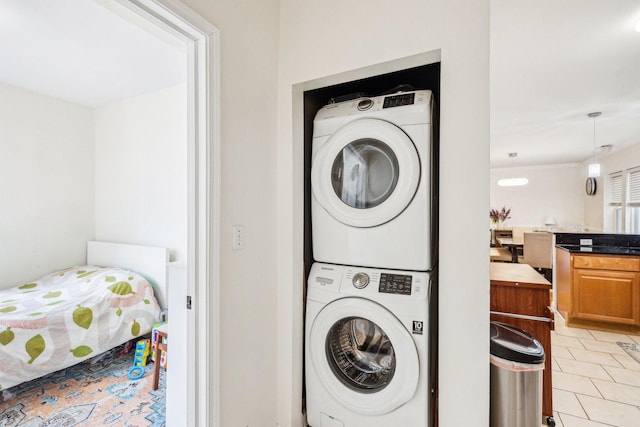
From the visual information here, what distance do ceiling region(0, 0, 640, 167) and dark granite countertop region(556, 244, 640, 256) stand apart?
144cm

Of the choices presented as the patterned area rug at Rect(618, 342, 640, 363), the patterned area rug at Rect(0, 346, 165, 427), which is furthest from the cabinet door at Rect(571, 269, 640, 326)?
the patterned area rug at Rect(0, 346, 165, 427)

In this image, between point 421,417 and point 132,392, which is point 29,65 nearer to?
point 132,392

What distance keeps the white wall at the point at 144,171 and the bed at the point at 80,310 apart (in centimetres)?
19

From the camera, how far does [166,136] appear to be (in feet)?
9.56

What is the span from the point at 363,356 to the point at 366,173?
38.8 inches

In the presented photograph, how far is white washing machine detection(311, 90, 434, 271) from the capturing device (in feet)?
4.46

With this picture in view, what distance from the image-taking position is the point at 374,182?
1.52m

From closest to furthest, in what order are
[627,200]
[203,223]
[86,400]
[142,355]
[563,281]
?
[203,223], [86,400], [142,355], [563,281], [627,200]

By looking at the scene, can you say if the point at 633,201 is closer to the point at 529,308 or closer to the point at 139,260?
the point at 529,308

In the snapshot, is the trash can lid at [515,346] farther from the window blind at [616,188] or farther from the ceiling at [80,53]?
the window blind at [616,188]

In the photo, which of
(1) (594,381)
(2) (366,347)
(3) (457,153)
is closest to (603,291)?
(1) (594,381)

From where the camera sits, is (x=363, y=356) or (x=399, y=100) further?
(x=363, y=356)

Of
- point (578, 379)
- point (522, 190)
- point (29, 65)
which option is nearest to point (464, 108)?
point (578, 379)

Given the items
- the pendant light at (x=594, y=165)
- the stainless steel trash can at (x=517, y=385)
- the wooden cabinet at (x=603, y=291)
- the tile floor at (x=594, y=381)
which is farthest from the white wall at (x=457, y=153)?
the pendant light at (x=594, y=165)
